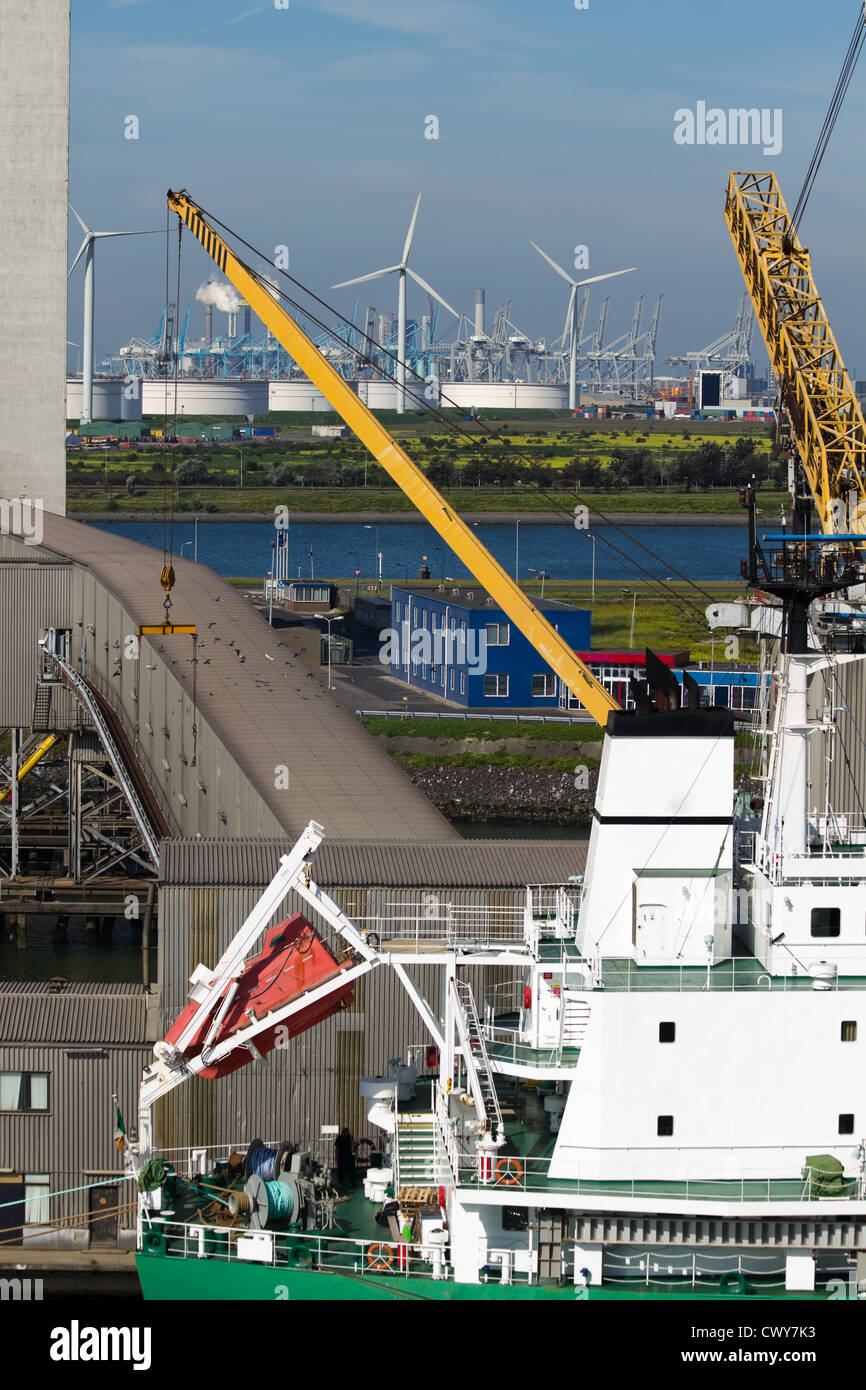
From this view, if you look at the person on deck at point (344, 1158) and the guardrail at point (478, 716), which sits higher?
the guardrail at point (478, 716)

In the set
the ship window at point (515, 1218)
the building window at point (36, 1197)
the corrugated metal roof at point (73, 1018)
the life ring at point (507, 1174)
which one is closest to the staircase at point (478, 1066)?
the life ring at point (507, 1174)

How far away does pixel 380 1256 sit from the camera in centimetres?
1770

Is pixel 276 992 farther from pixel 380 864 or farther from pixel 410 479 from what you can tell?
pixel 410 479

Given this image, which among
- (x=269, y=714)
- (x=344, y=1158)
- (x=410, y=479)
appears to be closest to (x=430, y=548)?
(x=269, y=714)

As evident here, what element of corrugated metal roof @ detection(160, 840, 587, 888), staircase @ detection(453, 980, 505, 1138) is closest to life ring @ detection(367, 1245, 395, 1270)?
staircase @ detection(453, 980, 505, 1138)

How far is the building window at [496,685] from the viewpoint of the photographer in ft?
202

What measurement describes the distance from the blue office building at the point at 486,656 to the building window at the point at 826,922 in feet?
139

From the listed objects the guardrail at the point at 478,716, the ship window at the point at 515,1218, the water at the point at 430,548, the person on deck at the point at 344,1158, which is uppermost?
the water at the point at 430,548

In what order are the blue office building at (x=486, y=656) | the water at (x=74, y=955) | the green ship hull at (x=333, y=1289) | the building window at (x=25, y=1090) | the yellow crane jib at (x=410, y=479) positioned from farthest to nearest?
the blue office building at (x=486, y=656), the water at (x=74, y=955), the yellow crane jib at (x=410, y=479), the building window at (x=25, y=1090), the green ship hull at (x=333, y=1289)

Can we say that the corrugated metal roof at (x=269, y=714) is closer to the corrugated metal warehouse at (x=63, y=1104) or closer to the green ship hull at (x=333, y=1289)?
the corrugated metal warehouse at (x=63, y=1104)

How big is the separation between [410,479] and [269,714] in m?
5.88

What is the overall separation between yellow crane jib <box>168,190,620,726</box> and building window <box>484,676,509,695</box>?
31.1 m
